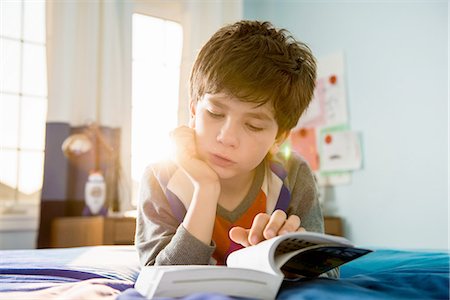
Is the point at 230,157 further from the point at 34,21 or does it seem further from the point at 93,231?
the point at 34,21

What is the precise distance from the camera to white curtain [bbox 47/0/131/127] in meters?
2.98

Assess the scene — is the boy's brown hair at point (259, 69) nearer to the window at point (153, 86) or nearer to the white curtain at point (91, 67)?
the white curtain at point (91, 67)

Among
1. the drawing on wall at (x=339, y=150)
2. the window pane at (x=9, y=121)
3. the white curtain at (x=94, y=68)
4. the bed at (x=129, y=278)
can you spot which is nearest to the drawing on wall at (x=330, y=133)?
the drawing on wall at (x=339, y=150)

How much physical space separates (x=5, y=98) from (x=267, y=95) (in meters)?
2.25

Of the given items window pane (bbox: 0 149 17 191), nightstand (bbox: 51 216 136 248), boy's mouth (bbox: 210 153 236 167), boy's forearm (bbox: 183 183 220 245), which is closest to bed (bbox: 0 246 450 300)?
boy's forearm (bbox: 183 183 220 245)

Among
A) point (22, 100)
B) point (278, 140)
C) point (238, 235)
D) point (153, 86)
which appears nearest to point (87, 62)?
point (22, 100)

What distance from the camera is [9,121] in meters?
2.95

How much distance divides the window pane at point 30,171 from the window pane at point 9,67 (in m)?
0.34

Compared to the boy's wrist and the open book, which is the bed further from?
the boy's wrist

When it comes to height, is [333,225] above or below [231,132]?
below

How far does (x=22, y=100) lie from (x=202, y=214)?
7.44 feet

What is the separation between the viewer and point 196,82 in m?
1.13

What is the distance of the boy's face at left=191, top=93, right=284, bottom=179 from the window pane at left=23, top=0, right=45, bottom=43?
2.21 meters

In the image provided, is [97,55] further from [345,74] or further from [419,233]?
[419,233]
